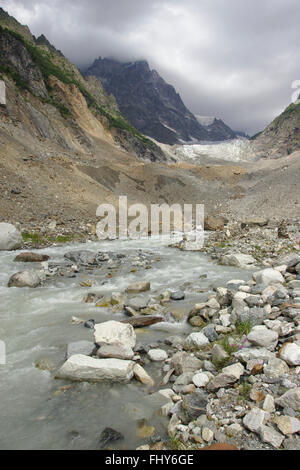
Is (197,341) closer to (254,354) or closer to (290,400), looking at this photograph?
(254,354)

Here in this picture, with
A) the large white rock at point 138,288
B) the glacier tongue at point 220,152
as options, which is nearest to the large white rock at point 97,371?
the large white rock at point 138,288

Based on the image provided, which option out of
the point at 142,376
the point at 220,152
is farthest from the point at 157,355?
the point at 220,152

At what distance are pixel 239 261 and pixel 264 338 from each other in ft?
26.2

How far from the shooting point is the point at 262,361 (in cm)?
423

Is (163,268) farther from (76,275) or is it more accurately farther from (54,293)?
(54,293)

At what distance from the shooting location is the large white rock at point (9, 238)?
48.9 ft

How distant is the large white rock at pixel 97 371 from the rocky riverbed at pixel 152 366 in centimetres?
2

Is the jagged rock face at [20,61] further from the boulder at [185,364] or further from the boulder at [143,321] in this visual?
the boulder at [185,364]

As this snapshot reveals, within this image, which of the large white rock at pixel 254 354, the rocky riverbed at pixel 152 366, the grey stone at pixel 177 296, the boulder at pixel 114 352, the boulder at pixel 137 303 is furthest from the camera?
the grey stone at pixel 177 296

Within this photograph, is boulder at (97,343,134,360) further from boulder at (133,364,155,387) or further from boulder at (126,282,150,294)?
boulder at (126,282,150,294)

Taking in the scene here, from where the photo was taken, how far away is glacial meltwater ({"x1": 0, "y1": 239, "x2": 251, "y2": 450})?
3750mm

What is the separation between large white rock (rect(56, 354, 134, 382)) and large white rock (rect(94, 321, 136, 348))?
2.26ft

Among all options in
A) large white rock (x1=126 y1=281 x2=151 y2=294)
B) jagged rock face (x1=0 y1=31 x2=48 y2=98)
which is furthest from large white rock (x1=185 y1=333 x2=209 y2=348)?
jagged rock face (x1=0 y1=31 x2=48 y2=98)

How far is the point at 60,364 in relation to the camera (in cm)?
525
